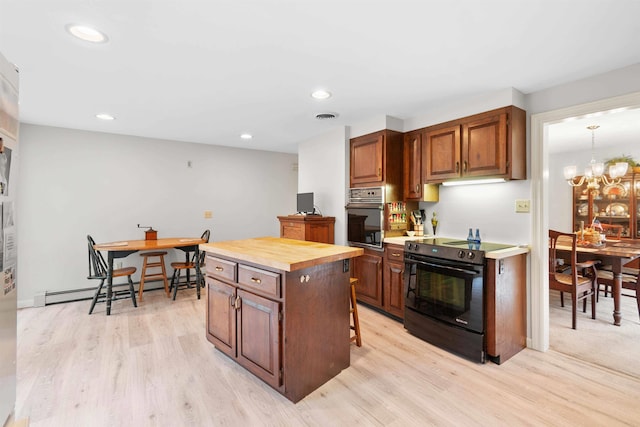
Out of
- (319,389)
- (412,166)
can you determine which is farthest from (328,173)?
(319,389)

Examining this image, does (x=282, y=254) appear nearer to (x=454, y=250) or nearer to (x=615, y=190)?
(x=454, y=250)

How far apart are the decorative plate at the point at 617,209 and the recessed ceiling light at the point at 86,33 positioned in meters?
7.39

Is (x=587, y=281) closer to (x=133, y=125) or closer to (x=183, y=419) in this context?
(x=183, y=419)

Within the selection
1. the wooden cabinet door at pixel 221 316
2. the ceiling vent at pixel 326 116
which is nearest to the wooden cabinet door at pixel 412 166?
the ceiling vent at pixel 326 116

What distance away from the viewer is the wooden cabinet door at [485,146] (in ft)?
8.71

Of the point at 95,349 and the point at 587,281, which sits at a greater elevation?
the point at 587,281

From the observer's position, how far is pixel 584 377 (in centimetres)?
226

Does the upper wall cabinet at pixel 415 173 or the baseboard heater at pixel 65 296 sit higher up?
the upper wall cabinet at pixel 415 173

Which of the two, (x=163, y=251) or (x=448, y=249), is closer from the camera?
(x=448, y=249)

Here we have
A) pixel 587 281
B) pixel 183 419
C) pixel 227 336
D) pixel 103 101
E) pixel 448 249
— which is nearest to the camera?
pixel 183 419

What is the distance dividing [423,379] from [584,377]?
1.21 m

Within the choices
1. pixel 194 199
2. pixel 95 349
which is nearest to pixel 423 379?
pixel 95 349

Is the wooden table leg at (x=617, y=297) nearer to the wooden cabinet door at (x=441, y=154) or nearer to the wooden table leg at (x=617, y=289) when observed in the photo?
the wooden table leg at (x=617, y=289)

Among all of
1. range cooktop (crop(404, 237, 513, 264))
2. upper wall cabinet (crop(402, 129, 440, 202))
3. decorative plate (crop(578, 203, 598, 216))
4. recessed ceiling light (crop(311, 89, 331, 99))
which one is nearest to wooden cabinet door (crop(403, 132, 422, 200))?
upper wall cabinet (crop(402, 129, 440, 202))
